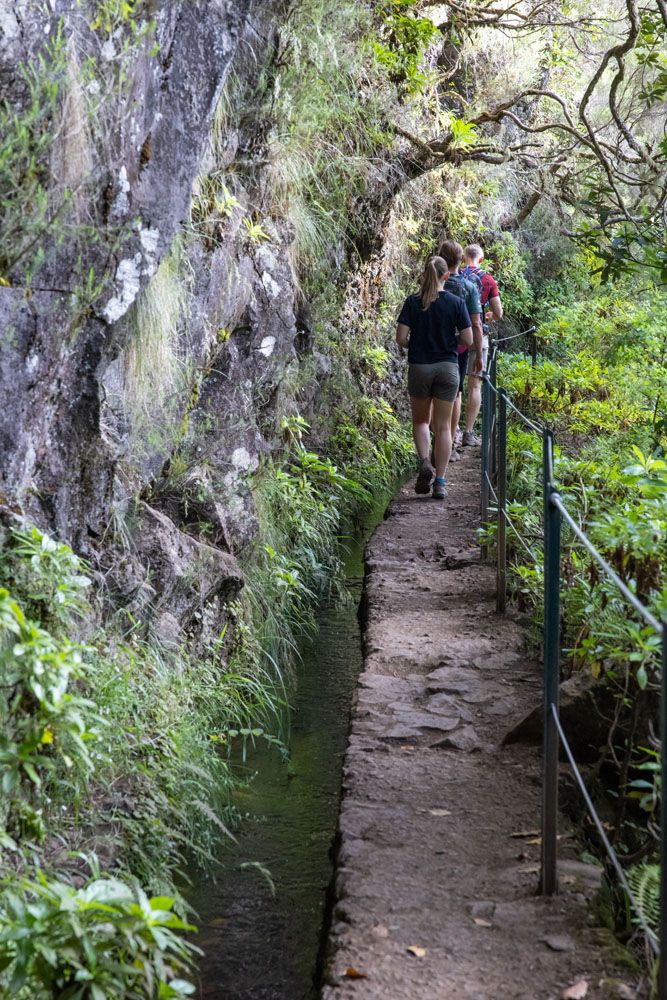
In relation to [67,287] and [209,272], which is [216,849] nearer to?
[67,287]

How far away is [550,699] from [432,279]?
5.65 m

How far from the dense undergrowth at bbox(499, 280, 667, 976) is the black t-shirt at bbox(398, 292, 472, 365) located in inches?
38.0

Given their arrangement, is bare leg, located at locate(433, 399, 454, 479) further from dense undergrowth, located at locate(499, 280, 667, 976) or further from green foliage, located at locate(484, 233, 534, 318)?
green foliage, located at locate(484, 233, 534, 318)

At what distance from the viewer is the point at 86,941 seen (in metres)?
2.50

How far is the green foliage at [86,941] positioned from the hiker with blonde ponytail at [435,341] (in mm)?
6390

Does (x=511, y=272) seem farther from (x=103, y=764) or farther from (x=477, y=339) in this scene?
(x=103, y=764)

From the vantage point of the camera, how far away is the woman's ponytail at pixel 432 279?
27.0 ft

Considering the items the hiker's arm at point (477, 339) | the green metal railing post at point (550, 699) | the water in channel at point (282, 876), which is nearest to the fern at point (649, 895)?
the green metal railing post at point (550, 699)

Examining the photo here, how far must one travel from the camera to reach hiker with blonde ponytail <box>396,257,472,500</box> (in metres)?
8.34

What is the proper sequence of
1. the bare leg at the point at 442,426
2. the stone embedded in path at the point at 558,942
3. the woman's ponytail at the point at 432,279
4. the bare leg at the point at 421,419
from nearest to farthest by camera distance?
the stone embedded in path at the point at 558,942 < the woman's ponytail at the point at 432,279 < the bare leg at the point at 442,426 < the bare leg at the point at 421,419

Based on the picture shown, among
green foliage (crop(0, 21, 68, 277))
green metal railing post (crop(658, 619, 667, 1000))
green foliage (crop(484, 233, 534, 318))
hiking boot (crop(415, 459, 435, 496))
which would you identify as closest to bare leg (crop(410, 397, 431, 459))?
hiking boot (crop(415, 459, 435, 496))

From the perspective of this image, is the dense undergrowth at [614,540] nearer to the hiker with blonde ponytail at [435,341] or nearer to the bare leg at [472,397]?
the bare leg at [472,397]

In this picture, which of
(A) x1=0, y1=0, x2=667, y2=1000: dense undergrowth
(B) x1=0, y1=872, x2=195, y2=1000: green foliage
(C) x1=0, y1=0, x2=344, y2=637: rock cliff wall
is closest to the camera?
(B) x1=0, y1=872, x2=195, y2=1000: green foliage

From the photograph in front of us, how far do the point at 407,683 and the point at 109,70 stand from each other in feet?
10.8
